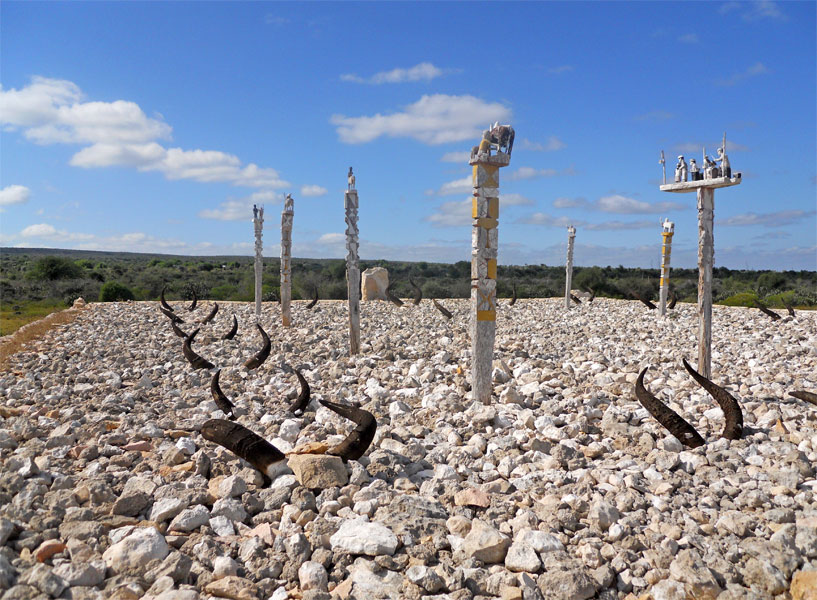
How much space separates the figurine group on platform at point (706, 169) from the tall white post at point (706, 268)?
227mm

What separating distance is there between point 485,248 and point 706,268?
12.1 ft

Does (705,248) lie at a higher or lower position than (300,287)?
higher

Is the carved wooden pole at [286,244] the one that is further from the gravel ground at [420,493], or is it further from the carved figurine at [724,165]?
the carved figurine at [724,165]

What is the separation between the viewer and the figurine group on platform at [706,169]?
7738mm

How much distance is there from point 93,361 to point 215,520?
8.06 m

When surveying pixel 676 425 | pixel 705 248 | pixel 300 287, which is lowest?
pixel 676 425

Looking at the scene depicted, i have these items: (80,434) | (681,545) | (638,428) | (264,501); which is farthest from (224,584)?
(638,428)

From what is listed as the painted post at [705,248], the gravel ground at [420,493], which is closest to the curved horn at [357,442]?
the gravel ground at [420,493]

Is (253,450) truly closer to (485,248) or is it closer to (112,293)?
(485,248)

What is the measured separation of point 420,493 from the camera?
427 cm

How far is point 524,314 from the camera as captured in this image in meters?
18.5

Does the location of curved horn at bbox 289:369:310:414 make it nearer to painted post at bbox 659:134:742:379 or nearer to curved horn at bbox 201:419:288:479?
curved horn at bbox 201:419:288:479

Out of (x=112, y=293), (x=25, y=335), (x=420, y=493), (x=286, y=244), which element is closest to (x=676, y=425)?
(x=420, y=493)

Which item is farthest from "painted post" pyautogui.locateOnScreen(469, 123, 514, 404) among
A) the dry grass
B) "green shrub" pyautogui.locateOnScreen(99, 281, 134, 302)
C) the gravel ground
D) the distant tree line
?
"green shrub" pyautogui.locateOnScreen(99, 281, 134, 302)
